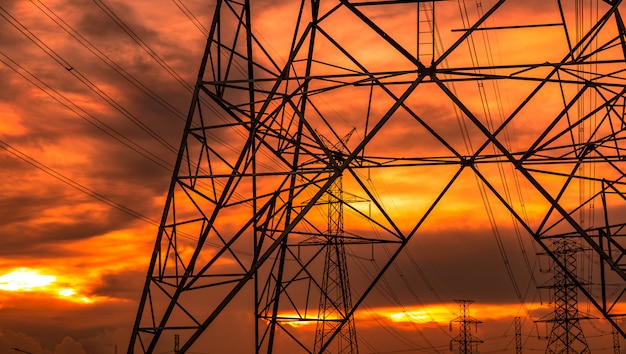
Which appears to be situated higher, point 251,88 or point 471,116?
point 251,88

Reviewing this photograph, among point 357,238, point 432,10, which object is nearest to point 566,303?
point 357,238

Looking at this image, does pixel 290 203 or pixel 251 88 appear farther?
pixel 290 203

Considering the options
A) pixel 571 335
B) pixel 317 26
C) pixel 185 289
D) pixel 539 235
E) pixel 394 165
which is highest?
pixel 571 335

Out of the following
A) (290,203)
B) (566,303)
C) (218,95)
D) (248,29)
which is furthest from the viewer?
(566,303)

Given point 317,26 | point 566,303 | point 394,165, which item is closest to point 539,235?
point 394,165

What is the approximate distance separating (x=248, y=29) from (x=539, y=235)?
9.73 m

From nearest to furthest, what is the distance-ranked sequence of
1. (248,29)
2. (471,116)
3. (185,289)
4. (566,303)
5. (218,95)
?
(471,116)
(185,289)
(218,95)
(248,29)
(566,303)

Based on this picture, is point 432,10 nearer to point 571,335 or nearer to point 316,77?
point 316,77

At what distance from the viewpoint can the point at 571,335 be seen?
221ft

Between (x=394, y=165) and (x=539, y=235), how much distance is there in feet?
14.5

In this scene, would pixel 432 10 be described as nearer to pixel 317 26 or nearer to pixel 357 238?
pixel 317 26

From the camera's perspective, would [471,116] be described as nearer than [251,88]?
Yes

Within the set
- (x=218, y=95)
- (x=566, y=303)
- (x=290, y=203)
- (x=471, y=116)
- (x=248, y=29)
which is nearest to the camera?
(x=471, y=116)

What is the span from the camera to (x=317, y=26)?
24.9 m
